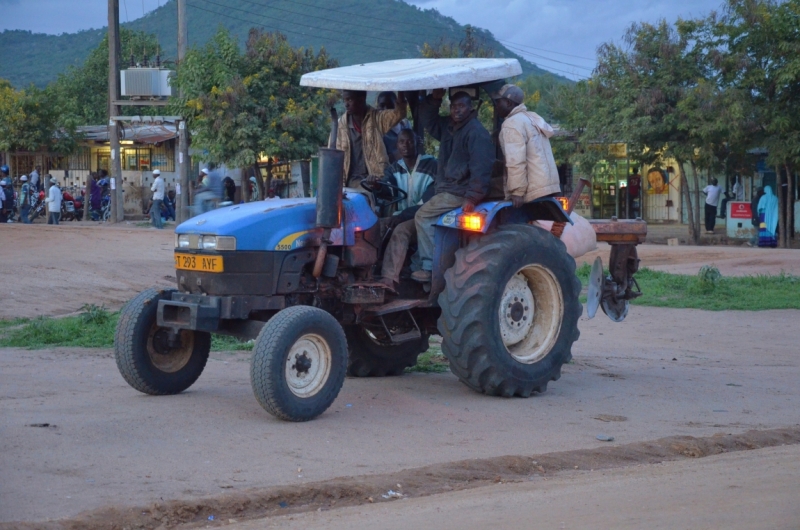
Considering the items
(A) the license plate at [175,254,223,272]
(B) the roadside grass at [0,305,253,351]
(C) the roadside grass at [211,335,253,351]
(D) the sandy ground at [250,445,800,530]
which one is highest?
(A) the license plate at [175,254,223,272]

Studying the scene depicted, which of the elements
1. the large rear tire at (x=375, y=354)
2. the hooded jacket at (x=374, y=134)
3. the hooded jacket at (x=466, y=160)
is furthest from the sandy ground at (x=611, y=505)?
the hooded jacket at (x=374, y=134)

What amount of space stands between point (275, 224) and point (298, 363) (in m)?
1.06

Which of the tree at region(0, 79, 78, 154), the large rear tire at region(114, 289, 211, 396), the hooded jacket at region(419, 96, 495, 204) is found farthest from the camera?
the tree at region(0, 79, 78, 154)

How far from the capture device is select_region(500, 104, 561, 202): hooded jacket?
773 centimetres

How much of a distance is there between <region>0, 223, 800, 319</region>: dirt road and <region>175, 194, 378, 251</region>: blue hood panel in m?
6.32

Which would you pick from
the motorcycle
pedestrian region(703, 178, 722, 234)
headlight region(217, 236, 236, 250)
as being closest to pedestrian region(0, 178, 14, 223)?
the motorcycle

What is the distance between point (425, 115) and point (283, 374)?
2.75m

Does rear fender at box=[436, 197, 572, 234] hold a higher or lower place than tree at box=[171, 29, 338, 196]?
lower

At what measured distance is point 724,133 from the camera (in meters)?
24.7

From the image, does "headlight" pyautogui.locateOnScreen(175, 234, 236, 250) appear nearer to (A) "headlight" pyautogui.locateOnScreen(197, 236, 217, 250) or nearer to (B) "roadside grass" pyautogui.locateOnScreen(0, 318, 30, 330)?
(A) "headlight" pyautogui.locateOnScreen(197, 236, 217, 250)

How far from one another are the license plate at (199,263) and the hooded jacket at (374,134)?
1.61 meters

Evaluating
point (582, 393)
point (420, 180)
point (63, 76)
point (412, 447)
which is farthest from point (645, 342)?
point (63, 76)

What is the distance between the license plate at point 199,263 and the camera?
273 inches

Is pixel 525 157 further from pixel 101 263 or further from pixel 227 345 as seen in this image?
pixel 101 263
